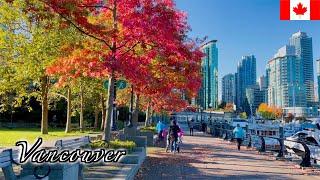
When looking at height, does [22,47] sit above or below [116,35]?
above

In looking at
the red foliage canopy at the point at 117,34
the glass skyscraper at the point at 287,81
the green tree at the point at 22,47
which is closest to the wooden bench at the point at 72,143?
the red foliage canopy at the point at 117,34

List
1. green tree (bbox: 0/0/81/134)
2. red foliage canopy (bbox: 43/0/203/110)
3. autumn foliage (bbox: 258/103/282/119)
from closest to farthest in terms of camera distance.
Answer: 1. red foliage canopy (bbox: 43/0/203/110)
2. green tree (bbox: 0/0/81/134)
3. autumn foliage (bbox: 258/103/282/119)

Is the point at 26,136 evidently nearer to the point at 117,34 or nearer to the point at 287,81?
the point at 117,34

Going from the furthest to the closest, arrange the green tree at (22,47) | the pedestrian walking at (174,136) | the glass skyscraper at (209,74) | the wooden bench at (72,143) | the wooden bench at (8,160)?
the glass skyscraper at (209,74) → the green tree at (22,47) → the pedestrian walking at (174,136) → the wooden bench at (72,143) → the wooden bench at (8,160)

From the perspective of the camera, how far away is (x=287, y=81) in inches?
7407

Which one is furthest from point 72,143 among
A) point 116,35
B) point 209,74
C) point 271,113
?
point 271,113

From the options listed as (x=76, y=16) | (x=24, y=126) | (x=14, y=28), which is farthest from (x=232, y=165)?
(x=24, y=126)

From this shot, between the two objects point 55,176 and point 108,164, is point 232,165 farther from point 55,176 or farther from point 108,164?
point 55,176

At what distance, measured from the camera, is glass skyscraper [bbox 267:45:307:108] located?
186625mm

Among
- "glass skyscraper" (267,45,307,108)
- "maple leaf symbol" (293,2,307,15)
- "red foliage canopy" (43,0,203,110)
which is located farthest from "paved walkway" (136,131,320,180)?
"glass skyscraper" (267,45,307,108)

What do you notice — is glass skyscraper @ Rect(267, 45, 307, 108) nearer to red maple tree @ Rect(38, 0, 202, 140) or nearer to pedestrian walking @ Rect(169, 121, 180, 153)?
pedestrian walking @ Rect(169, 121, 180, 153)

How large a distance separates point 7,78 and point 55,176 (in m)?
28.5

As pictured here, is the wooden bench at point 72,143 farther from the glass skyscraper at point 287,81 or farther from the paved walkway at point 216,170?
the glass skyscraper at point 287,81

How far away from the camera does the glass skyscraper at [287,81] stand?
186625 millimetres
